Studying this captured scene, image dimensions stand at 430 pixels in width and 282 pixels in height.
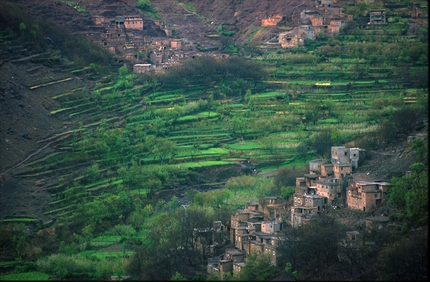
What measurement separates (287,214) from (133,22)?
73.4 feet

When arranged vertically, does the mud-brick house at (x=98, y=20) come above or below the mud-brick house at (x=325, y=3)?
below

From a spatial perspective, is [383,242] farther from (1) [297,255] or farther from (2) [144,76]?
(2) [144,76]

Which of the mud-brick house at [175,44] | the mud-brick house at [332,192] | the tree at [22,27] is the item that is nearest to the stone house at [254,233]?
the mud-brick house at [332,192]

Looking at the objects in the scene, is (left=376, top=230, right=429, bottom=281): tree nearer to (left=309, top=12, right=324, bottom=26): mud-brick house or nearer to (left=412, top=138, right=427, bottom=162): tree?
(left=412, top=138, right=427, bottom=162): tree

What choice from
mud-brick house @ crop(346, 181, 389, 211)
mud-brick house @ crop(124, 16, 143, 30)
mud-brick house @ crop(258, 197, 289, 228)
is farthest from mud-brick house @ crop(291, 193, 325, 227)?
mud-brick house @ crop(124, 16, 143, 30)

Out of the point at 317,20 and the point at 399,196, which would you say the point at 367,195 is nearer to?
the point at 399,196

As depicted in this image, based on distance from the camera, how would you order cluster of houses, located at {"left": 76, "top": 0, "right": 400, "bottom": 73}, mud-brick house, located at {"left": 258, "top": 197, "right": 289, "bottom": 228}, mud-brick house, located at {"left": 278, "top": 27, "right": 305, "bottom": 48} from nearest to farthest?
1. mud-brick house, located at {"left": 258, "top": 197, "right": 289, "bottom": 228}
2. cluster of houses, located at {"left": 76, "top": 0, "right": 400, "bottom": 73}
3. mud-brick house, located at {"left": 278, "top": 27, "right": 305, "bottom": 48}

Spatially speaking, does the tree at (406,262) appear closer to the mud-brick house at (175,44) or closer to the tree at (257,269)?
the tree at (257,269)

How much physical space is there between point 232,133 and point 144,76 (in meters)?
5.46

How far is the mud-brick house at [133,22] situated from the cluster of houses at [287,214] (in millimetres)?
20614

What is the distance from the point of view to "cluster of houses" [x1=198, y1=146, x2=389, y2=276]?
29.2m

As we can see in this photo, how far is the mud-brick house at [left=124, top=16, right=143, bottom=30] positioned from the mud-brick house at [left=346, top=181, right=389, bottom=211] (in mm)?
23396

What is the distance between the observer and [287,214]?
3155 centimetres

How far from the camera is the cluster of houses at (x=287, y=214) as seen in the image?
29.2m
